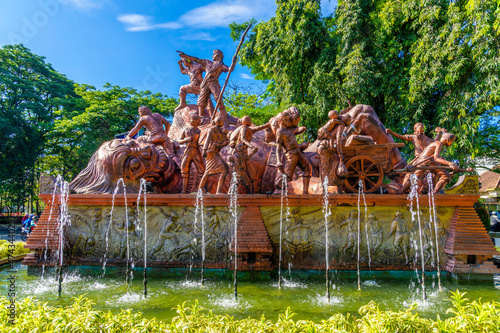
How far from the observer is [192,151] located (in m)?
8.48

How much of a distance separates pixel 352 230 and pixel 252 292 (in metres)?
2.68

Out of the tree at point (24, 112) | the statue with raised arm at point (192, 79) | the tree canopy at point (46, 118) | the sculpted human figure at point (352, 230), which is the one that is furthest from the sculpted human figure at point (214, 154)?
the tree at point (24, 112)

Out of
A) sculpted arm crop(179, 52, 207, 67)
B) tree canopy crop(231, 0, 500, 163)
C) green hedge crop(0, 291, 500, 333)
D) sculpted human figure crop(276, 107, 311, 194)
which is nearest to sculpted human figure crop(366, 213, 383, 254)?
sculpted human figure crop(276, 107, 311, 194)

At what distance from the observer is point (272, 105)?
21.4 metres

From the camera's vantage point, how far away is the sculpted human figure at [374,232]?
23.8ft

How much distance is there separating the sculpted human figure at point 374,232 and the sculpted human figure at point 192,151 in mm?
4097

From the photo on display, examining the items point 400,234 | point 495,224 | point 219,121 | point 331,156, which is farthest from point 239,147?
point 495,224

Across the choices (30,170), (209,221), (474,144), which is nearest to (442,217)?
(209,221)

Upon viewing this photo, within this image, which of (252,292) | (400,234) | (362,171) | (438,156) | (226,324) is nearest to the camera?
(226,324)

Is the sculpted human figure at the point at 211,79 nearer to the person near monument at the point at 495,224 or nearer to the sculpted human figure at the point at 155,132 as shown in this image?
the sculpted human figure at the point at 155,132

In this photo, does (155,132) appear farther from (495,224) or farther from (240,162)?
(495,224)

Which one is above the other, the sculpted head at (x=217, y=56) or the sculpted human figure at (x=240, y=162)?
the sculpted head at (x=217, y=56)

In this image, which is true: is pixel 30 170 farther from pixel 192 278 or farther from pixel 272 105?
pixel 192 278

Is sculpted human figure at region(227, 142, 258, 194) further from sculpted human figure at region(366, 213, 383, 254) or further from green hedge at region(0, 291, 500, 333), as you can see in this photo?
green hedge at region(0, 291, 500, 333)
